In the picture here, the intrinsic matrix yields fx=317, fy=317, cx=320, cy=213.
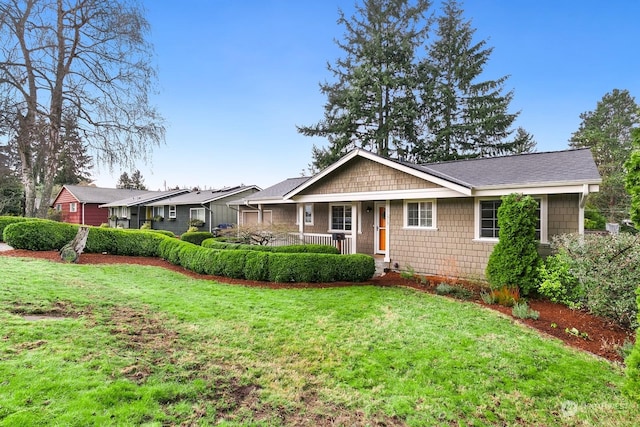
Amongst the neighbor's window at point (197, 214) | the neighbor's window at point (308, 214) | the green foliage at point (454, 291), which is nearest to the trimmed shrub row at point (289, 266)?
the green foliage at point (454, 291)

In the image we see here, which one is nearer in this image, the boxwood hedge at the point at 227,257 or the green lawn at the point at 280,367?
the green lawn at the point at 280,367

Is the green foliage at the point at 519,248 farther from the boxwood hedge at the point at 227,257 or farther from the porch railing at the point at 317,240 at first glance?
the porch railing at the point at 317,240

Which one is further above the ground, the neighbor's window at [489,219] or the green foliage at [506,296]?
the neighbor's window at [489,219]

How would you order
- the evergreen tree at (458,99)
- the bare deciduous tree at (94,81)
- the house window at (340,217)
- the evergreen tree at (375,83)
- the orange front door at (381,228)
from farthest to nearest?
the evergreen tree at (458,99) < the evergreen tree at (375,83) < the house window at (340,217) < the bare deciduous tree at (94,81) < the orange front door at (381,228)

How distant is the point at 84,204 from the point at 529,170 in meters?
37.0

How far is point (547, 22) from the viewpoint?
13609 mm

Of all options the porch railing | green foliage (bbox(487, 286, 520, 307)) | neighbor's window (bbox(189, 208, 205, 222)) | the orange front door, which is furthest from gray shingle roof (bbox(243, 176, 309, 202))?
green foliage (bbox(487, 286, 520, 307))

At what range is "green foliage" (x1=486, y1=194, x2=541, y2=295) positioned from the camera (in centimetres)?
748

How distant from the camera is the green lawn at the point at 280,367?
296 centimetres

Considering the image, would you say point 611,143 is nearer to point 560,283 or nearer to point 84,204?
point 560,283

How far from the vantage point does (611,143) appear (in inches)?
1139

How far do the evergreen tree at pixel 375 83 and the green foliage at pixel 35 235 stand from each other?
57.1 feet

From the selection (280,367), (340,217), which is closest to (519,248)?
(280,367)

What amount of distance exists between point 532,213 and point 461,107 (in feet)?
67.1
